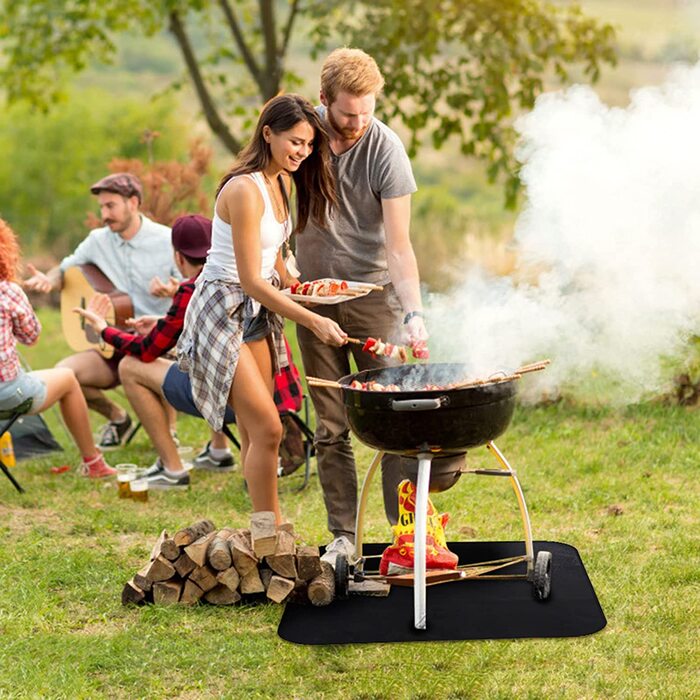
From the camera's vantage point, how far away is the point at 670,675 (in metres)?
3.03

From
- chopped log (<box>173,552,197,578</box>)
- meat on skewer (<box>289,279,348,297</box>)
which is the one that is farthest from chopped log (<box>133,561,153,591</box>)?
meat on skewer (<box>289,279,348,297</box>)

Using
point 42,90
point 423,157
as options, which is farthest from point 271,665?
point 423,157

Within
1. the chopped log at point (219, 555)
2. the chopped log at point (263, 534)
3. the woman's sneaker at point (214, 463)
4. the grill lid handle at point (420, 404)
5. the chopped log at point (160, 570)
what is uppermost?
the grill lid handle at point (420, 404)

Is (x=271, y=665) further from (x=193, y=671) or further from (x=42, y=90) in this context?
(x=42, y=90)

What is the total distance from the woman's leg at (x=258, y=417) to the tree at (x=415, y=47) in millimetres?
4872

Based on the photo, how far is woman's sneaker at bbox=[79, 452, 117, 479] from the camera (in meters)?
5.48

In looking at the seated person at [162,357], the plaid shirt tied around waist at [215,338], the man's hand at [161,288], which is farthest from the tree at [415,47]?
the plaid shirt tied around waist at [215,338]

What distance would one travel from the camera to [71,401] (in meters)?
5.40

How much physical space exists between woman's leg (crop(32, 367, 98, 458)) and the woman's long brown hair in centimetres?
195

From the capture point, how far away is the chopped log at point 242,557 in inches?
144

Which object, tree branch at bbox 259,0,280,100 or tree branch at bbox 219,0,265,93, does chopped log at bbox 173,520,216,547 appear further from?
tree branch at bbox 219,0,265,93

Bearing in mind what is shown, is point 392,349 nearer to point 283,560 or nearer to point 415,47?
point 283,560

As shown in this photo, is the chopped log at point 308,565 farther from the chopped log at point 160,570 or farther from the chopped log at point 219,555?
the chopped log at point 160,570

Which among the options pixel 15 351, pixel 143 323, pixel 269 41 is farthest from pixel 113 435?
pixel 269 41
